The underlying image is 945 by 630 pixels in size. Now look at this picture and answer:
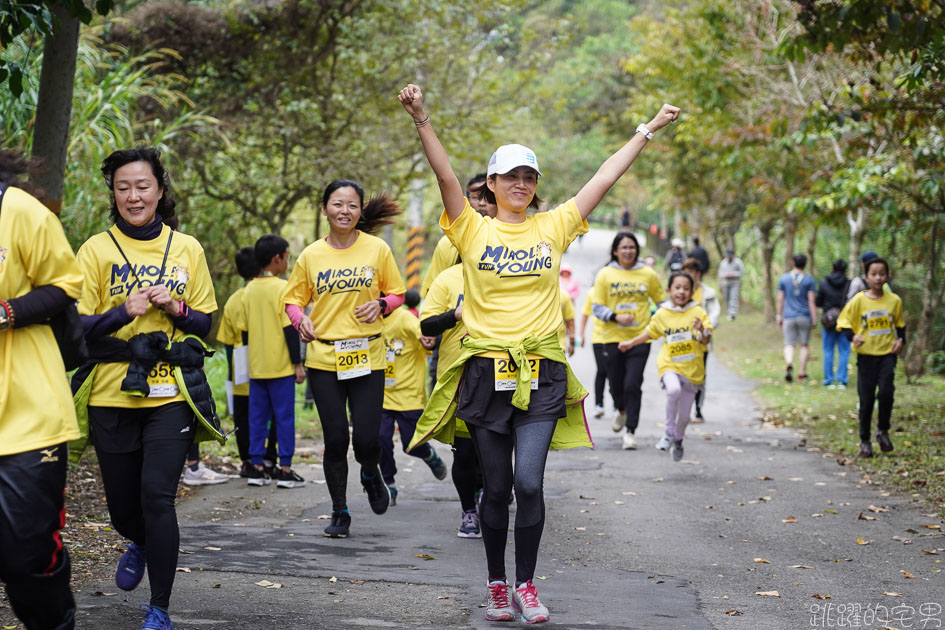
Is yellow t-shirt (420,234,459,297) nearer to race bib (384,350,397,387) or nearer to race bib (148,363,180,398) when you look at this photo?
race bib (384,350,397,387)

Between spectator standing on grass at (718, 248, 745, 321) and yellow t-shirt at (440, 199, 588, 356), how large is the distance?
25.0 meters

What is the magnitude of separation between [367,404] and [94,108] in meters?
4.88

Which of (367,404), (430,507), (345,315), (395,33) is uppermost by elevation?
(395,33)

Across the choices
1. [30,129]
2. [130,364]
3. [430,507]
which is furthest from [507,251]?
[30,129]

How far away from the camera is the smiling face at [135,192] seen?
4992 mm

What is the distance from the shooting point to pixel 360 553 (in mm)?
6621

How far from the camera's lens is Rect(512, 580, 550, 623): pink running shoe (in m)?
5.06

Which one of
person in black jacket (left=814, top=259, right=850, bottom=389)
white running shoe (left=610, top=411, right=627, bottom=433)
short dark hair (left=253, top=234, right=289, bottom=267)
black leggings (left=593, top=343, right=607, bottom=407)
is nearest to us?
short dark hair (left=253, top=234, right=289, bottom=267)

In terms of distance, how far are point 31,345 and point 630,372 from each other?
8.27m

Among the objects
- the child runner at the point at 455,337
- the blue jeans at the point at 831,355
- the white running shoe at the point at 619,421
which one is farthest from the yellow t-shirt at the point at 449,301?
the blue jeans at the point at 831,355

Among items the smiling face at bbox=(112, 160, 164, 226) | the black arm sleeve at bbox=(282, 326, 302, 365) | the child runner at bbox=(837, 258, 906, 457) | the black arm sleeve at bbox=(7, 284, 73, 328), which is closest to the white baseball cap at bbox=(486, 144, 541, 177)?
the smiling face at bbox=(112, 160, 164, 226)

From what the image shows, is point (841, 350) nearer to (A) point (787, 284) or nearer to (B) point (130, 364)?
(A) point (787, 284)

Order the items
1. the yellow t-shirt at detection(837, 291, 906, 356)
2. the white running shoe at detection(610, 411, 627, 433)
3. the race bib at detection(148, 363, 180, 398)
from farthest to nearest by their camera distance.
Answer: the white running shoe at detection(610, 411, 627, 433)
the yellow t-shirt at detection(837, 291, 906, 356)
the race bib at detection(148, 363, 180, 398)

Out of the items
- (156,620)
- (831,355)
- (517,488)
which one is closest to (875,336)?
(517,488)
